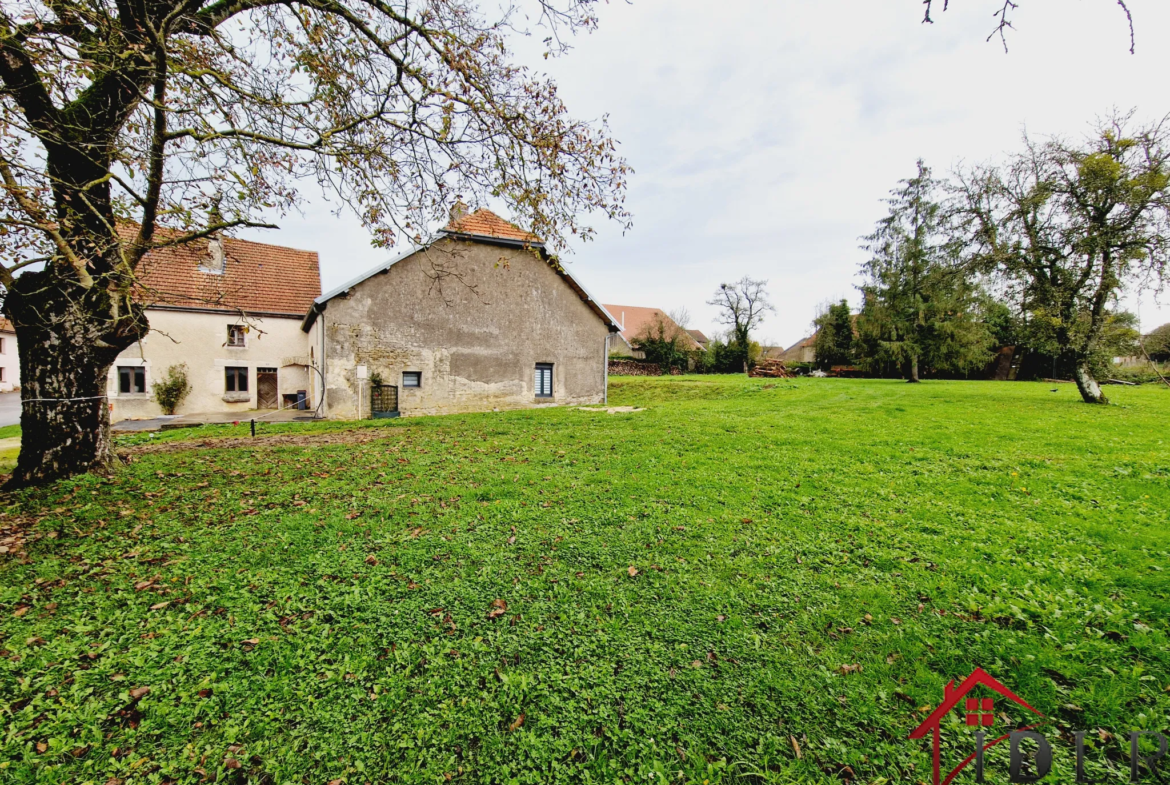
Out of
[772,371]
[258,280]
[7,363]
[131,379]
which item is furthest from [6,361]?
[772,371]

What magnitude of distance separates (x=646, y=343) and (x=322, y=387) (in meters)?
28.6

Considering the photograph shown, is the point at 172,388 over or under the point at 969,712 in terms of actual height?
over

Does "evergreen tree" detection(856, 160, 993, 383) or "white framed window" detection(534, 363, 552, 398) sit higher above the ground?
"evergreen tree" detection(856, 160, 993, 383)

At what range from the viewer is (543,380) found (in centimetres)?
1922

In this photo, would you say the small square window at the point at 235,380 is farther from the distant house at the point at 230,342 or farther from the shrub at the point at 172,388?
the shrub at the point at 172,388

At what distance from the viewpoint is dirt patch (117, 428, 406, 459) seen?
886 cm

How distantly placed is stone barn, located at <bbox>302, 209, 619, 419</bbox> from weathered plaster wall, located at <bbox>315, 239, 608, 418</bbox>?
1.5 inches

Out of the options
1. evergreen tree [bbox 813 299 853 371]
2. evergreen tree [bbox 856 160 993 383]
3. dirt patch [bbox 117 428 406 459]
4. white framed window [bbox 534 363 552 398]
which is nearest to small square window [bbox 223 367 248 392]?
dirt patch [bbox 117 428 406 459]

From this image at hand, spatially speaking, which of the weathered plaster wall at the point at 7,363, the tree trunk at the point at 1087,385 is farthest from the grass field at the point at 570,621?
the weathered plaster wall at the point at 7,363

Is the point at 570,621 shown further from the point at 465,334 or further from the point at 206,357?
the point at 206,357

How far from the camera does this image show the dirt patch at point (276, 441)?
8859mm

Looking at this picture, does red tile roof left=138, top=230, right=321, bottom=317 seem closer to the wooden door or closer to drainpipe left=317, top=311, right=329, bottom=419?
the wooden door

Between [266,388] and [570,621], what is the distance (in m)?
21.9

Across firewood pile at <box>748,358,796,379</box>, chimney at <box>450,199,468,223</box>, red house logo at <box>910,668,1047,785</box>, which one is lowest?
red house logo at <box>910,668,1047,785</box>
